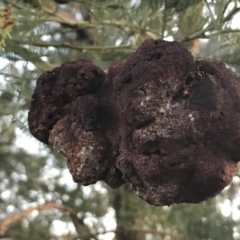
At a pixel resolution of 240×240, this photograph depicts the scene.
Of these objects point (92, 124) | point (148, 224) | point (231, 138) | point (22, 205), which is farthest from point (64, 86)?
point (22, 205)

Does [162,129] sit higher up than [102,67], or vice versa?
[162,129]

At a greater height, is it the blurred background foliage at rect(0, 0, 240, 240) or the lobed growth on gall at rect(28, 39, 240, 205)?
the lobed growth on gall at rect(28, 39, 240, 205)

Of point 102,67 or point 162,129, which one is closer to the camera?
point 162,129

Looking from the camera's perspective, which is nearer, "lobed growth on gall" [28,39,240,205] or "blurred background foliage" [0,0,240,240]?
"lobed growth on gall" [28,39,240,205]

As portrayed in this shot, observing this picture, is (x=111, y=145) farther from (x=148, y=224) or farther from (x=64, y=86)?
(x=148, y=224)
